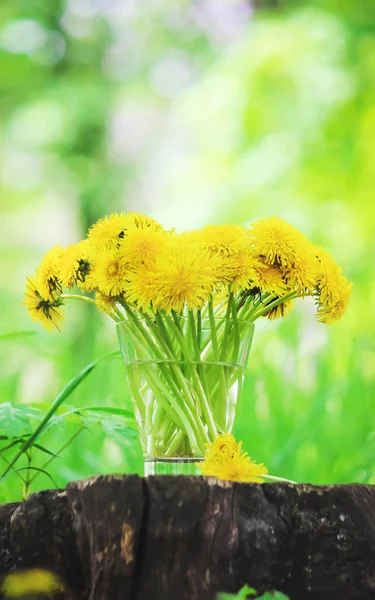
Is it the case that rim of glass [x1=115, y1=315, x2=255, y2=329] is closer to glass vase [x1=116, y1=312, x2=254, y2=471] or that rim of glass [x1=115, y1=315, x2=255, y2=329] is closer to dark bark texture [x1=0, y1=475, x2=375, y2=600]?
glass vase [x1=116, y1=312, x2=254, y2=471]

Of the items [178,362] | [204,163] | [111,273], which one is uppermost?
[204,163]

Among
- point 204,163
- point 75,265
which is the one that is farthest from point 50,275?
point 204,163

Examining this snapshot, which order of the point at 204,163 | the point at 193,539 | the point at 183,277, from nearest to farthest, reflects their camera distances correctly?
1. the point at 193,539
2. the point at 183,277
3. the point at 204,163

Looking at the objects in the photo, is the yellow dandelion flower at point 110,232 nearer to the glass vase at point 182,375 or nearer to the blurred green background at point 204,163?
the glass vase at point 182,375

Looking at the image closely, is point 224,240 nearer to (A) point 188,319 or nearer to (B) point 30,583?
(A) point 188,319

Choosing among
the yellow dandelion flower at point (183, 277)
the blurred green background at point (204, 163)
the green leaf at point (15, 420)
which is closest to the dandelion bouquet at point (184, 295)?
the yellow dandelion flower at point (183, 277)

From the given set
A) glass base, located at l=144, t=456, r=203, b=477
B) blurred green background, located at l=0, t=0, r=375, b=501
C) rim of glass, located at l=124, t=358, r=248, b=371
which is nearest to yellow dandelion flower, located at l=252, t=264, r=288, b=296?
rim of glass, located at l=124, t=358, r=248, b=371
